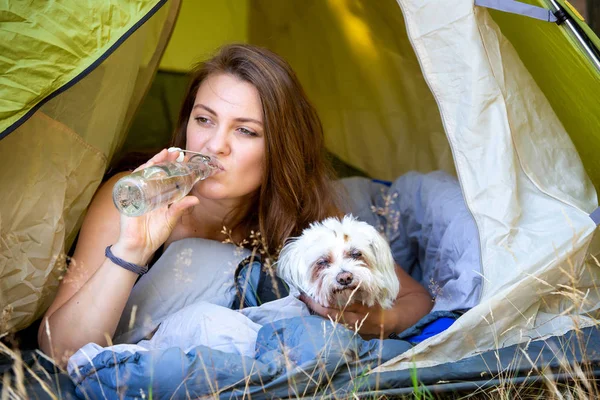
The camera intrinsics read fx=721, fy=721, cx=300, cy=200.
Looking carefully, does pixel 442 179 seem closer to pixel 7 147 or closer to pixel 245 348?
pixel 245 348

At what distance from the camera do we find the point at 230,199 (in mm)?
2402

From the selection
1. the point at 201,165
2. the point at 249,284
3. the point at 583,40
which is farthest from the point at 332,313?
the point at 583,40

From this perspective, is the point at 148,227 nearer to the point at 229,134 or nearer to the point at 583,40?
the point at 229,134

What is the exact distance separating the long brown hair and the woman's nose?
144 millimetres

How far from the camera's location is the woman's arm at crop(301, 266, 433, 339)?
6.94 ft

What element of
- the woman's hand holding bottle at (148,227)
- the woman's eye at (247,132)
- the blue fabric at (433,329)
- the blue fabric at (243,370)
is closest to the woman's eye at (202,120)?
the woman's eye at (247,132)

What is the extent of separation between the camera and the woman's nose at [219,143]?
2.11 m

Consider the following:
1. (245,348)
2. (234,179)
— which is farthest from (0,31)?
(245,348)

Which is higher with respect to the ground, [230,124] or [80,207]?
[230,124]

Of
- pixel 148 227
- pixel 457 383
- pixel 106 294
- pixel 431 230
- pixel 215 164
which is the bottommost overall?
pixel 457 383

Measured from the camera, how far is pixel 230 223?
2465mm

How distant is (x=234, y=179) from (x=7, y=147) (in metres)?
0.65

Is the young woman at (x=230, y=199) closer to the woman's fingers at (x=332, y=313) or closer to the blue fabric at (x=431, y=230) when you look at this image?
the woman's fingers at (x=332, y=313)

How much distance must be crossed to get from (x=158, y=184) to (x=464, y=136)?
89cm
